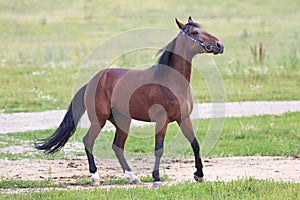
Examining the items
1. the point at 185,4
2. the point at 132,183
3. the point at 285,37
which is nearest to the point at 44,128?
the point at 132,183

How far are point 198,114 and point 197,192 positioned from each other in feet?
24.1

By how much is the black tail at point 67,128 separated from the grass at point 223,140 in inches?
54.9

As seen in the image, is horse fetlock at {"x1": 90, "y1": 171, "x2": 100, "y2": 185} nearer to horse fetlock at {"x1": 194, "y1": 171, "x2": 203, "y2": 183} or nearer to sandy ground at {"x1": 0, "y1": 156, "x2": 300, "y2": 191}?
sandy ground at {"x1": 0, "y1": 156, "x2": 300, "y2": 191}

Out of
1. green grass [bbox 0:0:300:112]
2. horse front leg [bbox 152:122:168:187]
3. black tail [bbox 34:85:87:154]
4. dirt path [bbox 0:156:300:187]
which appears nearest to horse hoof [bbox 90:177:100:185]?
dirt path [bbox 0:156:300:187]

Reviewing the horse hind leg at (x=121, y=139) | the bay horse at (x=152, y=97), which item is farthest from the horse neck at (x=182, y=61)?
the horse hind leg at (x=121, y=139)

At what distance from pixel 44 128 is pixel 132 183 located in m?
5.11

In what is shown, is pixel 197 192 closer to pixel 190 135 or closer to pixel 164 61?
pixel 190 135

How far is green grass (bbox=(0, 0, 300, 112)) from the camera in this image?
17719mm

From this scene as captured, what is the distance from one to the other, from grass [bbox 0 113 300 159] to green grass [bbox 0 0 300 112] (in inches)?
121

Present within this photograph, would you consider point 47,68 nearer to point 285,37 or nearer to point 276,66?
point 276,66

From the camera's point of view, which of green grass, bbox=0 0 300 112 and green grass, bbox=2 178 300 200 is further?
green grass, bbox=0 0 300 112

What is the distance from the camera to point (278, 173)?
9.28 metres

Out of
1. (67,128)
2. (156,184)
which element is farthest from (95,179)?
(67,128)

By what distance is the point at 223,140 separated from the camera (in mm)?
12102
